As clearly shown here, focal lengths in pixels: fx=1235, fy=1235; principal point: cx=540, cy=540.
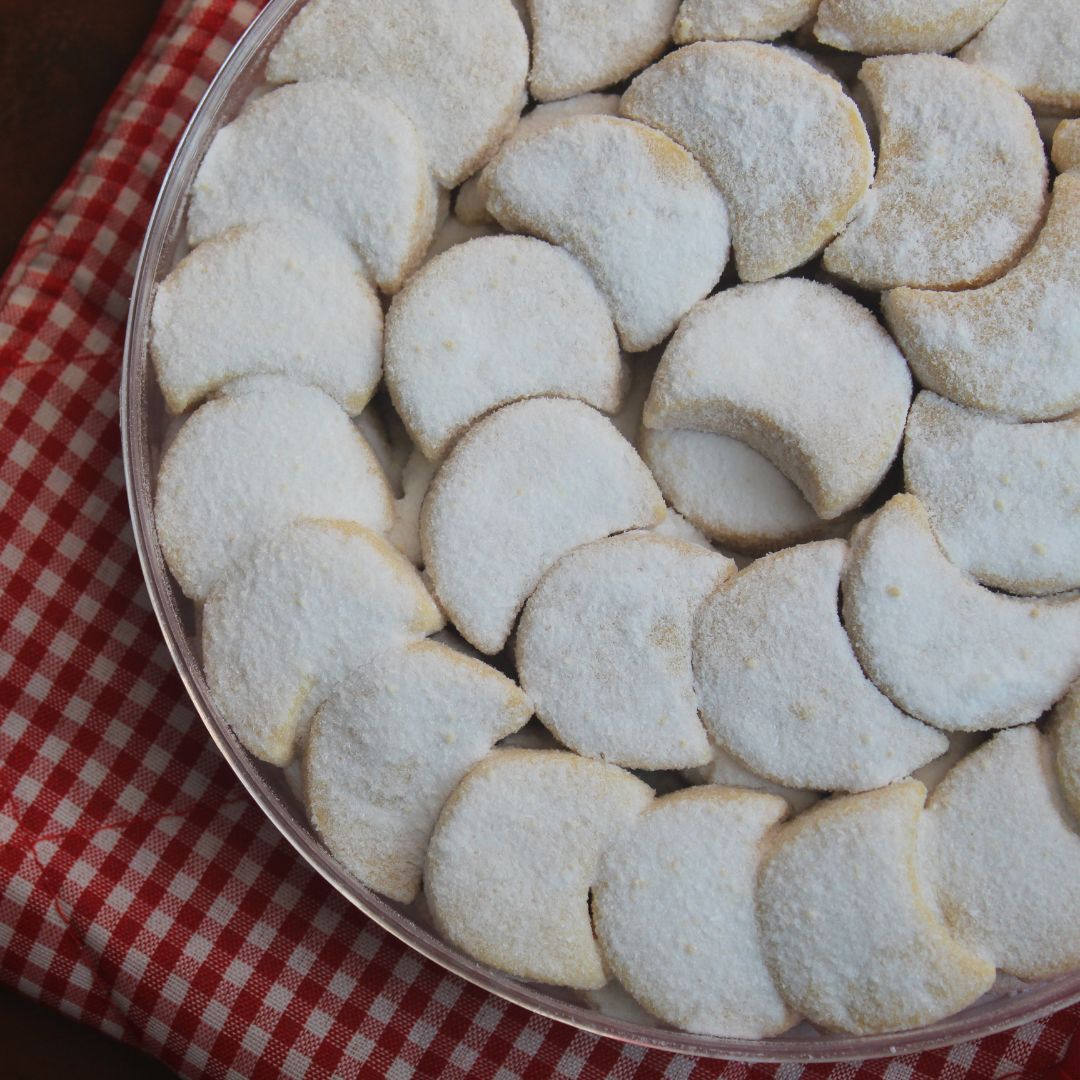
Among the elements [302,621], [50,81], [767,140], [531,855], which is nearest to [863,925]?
[531,855]

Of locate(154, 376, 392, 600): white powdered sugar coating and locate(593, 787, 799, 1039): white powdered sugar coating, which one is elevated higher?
locate(154, 376, 392, 600): white powdered sugar coating

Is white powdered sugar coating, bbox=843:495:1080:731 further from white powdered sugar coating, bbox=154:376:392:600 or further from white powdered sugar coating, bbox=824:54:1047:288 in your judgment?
white powdered sugar coating, bbox=154:376:392:600

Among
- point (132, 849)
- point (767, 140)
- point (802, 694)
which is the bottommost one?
point (132, 849)

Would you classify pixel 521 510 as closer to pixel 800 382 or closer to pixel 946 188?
pixel 800 382

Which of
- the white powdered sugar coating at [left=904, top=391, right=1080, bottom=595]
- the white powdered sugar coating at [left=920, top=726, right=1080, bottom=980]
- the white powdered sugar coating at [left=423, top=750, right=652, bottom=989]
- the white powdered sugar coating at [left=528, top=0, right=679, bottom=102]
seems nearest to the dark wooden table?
the white powdered sugar coating at [left=528, top=0, right=679, bottom=102]

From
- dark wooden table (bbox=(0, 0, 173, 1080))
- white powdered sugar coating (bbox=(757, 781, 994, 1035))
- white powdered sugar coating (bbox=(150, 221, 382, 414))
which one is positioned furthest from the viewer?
dark wooden table (bbox=(0, 0, 173, 1080))

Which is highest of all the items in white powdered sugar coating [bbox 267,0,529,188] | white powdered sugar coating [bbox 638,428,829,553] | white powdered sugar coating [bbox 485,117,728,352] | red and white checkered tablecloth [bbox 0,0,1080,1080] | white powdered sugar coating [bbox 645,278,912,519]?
white powdered sugar coating [bbox 267,0,529,188]

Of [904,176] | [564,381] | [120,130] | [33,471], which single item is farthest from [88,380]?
[904,176]
